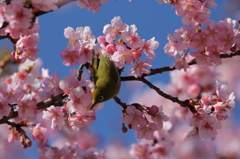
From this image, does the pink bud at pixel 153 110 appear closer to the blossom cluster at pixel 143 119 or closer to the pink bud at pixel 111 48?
the blossom cluster at pixel 143 119

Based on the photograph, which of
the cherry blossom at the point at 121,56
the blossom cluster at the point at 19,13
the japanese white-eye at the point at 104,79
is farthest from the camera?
the cherry blossom at the point at 121,56

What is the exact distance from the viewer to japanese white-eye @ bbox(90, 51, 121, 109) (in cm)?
319

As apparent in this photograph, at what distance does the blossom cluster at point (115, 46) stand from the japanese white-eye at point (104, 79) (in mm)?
68

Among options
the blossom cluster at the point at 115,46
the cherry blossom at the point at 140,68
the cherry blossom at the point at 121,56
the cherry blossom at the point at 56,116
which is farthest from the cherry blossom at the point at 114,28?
the cherry blossom at the point at 56,116

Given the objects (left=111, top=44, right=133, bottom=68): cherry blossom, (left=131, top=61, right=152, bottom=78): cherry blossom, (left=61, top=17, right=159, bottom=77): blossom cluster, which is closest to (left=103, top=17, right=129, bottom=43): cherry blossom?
(left=61, top=17, right=159, bottom=77): blossom cluster

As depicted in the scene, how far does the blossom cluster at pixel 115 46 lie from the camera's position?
3398 millimetres

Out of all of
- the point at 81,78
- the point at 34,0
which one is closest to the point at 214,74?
the point at 81,78

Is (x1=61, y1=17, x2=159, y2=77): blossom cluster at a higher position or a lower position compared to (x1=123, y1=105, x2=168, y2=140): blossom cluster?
higher

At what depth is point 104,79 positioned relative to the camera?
128 inches

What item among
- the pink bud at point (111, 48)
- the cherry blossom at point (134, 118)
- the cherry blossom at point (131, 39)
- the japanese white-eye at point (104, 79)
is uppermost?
the cherry blossom at point (131, 39)

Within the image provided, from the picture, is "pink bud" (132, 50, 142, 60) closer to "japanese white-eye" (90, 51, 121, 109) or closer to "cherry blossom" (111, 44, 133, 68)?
"cherry blossom" (111, 44, 133, 68)

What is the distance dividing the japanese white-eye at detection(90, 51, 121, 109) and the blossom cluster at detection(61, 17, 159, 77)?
68 mm

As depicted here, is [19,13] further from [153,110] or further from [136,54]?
[153,110]

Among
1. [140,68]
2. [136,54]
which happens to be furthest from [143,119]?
[136,54]
